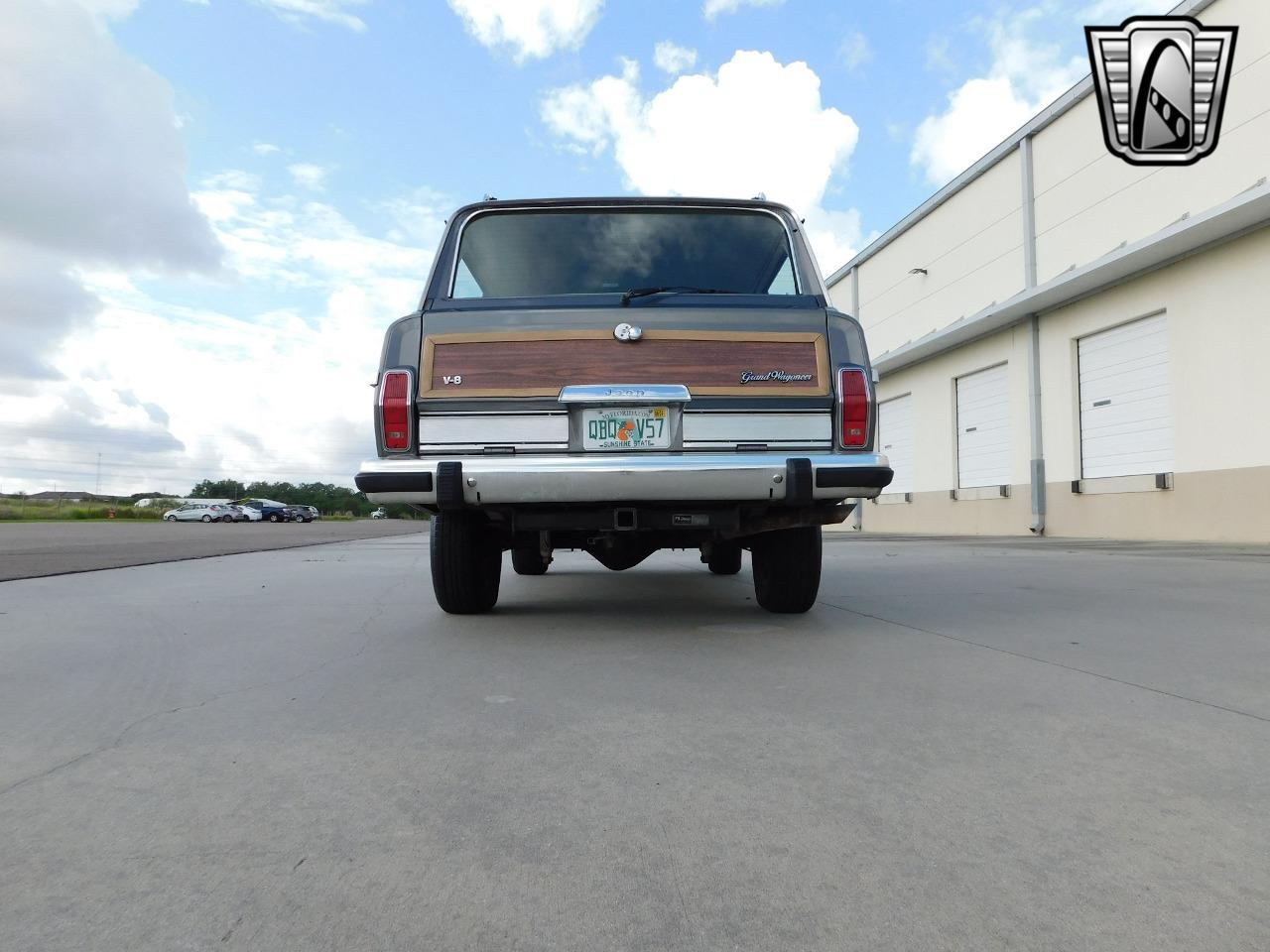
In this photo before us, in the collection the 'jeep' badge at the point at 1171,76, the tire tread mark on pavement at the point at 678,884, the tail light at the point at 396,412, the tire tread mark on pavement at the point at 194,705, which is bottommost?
the tire tread mark on pavement at the point at 678,884

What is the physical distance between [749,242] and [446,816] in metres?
3.71

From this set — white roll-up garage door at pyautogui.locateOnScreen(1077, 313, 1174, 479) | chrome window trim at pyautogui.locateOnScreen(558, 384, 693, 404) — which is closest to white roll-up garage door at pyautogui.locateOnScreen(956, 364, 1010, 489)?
white roll-up garage door at pyautogui.locateOnScreen(1077, 313, 1174, 479)

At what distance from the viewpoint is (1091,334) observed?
16781mm

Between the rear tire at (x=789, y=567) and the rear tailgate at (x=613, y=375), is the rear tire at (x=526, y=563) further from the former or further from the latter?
the rear tailgate at (x=613, y=375)

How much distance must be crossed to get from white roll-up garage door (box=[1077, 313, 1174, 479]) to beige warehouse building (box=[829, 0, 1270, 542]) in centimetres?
4

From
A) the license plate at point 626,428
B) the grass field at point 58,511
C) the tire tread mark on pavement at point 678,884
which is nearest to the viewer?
the tire tread mark on pavement at point 678,884

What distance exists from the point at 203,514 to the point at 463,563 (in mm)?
59482

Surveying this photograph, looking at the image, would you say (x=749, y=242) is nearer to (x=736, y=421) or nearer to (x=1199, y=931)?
(x=736, y=421)

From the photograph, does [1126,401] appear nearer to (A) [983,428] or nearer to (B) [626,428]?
(A) [983,428]

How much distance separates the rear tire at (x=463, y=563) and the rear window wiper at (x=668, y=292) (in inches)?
53.4

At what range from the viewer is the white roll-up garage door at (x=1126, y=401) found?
48.6 ft

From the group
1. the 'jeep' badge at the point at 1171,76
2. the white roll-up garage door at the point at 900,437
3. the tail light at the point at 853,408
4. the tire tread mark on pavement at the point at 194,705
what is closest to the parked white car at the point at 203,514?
the white roll-up garage door at the point at 900,437

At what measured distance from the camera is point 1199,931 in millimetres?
1452

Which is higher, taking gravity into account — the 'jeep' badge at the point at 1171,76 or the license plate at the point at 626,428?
the 'jeep' badge at the point at 1171,76
